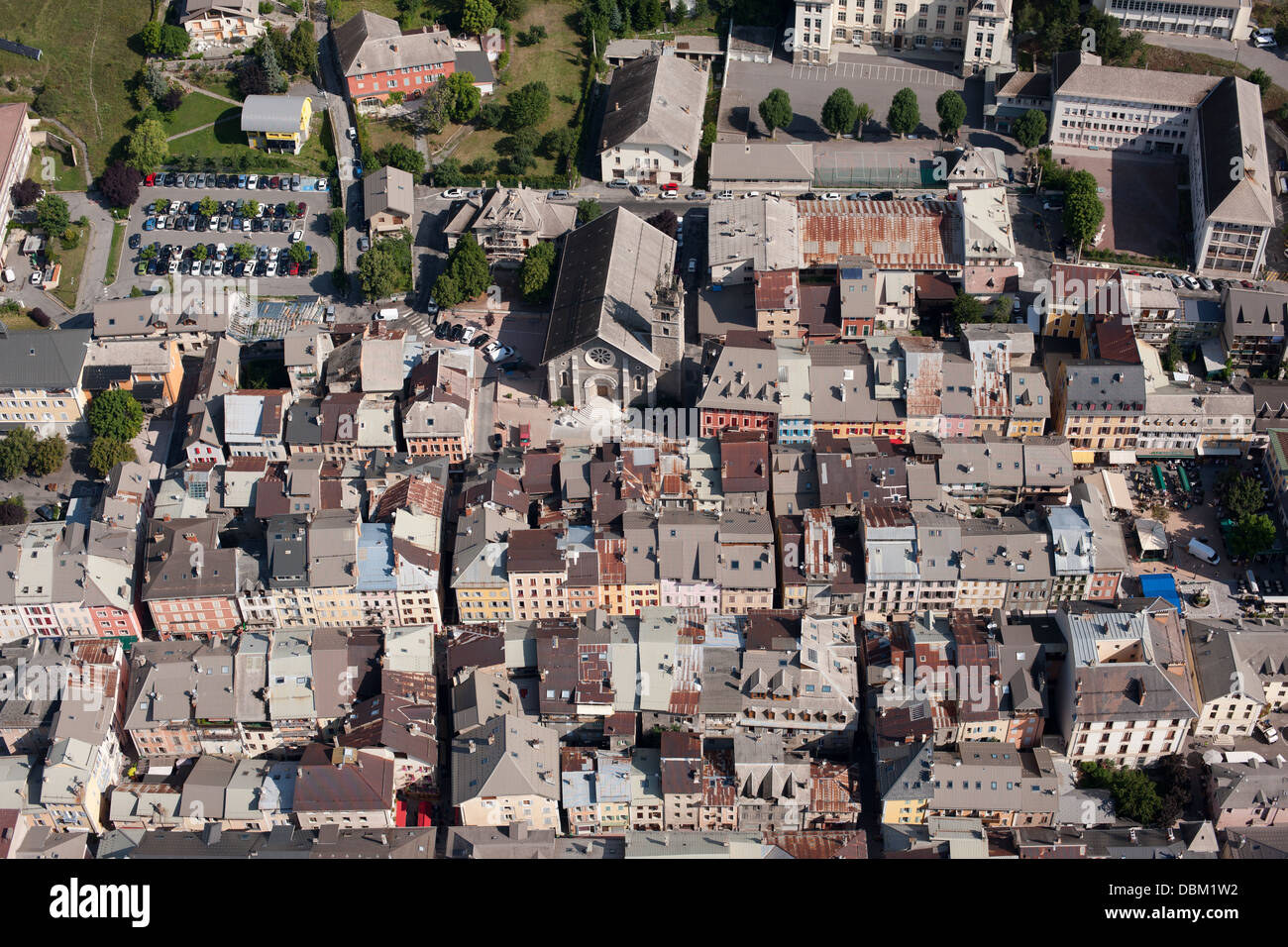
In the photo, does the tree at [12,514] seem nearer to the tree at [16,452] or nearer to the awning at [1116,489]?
the tree at [16,452]

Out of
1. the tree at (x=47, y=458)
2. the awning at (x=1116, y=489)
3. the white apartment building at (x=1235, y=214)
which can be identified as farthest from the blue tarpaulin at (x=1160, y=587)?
the tree at (x=47, y=458)

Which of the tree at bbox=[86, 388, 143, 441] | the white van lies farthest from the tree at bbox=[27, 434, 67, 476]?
the white van

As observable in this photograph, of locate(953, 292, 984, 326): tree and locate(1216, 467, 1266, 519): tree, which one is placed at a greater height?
locate(953, 292, 984, 326): tree

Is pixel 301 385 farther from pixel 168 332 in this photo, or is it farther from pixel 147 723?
pixel 147 723

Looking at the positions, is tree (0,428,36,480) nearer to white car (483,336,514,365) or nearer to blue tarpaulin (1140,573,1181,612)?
white car (483,336,514,365)

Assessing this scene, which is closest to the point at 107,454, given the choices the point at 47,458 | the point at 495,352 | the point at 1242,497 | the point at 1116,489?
the point at 47,458

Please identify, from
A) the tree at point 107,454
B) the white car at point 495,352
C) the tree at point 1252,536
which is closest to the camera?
the tree at point 1252,536

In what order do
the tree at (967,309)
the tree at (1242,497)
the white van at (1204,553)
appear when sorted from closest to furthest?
1. the white van at (1204,553)
2. the tree at (1242,497)
3. the tree at (967,309)
